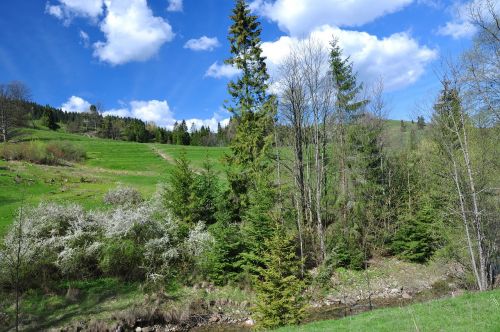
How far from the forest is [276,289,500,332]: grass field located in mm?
3730

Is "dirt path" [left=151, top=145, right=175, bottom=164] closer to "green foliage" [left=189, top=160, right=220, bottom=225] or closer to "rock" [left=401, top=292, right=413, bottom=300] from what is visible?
"green foliage" [left=189, top=160, right=220, bottom=225]

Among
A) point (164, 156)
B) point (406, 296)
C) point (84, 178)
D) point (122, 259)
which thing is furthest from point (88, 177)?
point (406, 296)

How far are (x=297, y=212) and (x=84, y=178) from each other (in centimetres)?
3375

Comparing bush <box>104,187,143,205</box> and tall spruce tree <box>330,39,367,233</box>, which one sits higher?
tall spruce tree <box>330,39,367,233</box>

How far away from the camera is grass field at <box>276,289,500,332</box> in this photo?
929 centimetres

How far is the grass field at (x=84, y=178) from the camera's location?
35375 millimetres

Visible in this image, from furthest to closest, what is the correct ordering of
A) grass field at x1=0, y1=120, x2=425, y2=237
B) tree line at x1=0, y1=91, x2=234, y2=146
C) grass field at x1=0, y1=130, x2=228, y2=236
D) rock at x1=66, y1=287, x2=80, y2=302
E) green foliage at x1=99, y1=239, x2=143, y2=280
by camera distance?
tree line at x1=0, y1=91, x2=234, y2=146
grass field at x1=0, y1=130, x2=228, y2=236
grass field at x1=0, y1=120, x2=425, y2=237
green foliage at x1=99, y1=239, x2=143, y2=280
rock at x1=66, y1=287, x2=80, y2=302

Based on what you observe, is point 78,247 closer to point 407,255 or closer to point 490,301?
point 490,301

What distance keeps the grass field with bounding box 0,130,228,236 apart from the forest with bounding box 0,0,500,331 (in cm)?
430

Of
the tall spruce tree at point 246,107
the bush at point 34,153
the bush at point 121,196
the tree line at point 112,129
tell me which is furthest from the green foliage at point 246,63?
the tree line at point 112,129

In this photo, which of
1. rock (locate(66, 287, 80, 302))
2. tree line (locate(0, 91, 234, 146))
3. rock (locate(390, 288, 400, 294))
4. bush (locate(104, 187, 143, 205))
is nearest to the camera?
rock (locate(66, 287, 80, 302))

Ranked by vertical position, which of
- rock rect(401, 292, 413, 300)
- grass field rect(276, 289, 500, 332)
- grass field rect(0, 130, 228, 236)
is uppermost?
grass field rect(0, 130, 228, 236)

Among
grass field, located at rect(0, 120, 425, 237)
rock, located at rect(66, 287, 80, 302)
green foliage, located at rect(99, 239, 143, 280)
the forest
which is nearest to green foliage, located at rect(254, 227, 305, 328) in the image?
the forest

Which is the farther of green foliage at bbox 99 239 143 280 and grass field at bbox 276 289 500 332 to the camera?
green foliage at bbox 99 239 143 280
